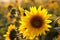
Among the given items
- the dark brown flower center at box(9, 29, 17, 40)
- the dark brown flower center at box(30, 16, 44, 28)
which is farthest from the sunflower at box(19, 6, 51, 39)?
the dark brown flower center at box(9, 29, 17, 40)

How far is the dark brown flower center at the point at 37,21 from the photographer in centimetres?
134

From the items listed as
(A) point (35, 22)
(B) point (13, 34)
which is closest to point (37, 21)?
(A) point (35, 22)

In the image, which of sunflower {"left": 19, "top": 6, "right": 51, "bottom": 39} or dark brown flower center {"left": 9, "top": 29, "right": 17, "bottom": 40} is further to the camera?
dark brown flower center {"left": 9, "top": 29, "right": 17, "bottom": 40}

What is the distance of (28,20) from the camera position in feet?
4.43

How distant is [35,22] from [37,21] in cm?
1

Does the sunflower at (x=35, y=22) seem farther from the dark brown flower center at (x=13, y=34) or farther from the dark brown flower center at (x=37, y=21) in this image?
the dark brown flower center at (x=13, y=34)

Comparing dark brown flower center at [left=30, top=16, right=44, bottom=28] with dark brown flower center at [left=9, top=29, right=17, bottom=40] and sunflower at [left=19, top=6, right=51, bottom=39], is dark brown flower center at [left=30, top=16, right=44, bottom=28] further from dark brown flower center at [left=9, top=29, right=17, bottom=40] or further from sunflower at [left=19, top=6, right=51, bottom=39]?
dark brown flower center at [left=9, top=29, right=17, bottom=40]

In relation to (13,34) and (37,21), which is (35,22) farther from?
(13,34)

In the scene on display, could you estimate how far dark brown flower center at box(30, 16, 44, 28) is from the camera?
4.39 feet

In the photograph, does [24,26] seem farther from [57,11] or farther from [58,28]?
[57,11]

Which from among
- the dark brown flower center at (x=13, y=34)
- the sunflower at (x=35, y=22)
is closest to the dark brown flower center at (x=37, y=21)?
the sunflower at (x=35, y=22)

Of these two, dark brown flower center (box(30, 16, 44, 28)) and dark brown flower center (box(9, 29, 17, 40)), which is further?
dark brown flower center (box(9, 29, 17, 40))

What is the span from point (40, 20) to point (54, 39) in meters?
0.26

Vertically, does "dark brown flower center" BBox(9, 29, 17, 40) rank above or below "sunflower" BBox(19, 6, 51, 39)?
below
